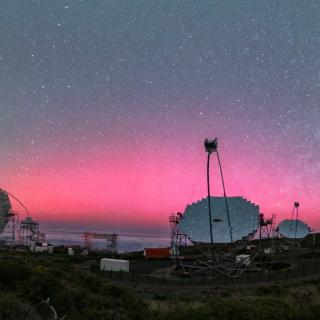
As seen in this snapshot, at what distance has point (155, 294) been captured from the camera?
2833 cm

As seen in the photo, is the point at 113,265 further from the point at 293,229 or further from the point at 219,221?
the point at 293,229

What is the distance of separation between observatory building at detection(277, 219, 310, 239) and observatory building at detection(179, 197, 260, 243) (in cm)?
4574

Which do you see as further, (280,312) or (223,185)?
(223,185)

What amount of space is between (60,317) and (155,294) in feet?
51.4

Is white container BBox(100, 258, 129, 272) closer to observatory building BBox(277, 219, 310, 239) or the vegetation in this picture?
the vegetation

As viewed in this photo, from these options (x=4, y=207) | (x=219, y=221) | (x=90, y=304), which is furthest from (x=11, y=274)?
(x=4, y=207)

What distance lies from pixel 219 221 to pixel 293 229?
4870 centimetres

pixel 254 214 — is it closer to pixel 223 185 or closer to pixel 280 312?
pixel 223 185

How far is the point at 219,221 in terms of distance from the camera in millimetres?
43844

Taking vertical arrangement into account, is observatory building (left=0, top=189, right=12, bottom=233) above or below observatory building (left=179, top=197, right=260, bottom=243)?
above

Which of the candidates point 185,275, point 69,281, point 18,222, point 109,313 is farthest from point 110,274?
point 18,222

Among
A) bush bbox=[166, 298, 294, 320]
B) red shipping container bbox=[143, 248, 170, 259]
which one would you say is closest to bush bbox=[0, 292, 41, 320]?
bush bbox=[166, 298, 294, 320]

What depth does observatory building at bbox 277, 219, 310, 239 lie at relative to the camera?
87.8m

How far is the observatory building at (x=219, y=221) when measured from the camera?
43.8 metres
